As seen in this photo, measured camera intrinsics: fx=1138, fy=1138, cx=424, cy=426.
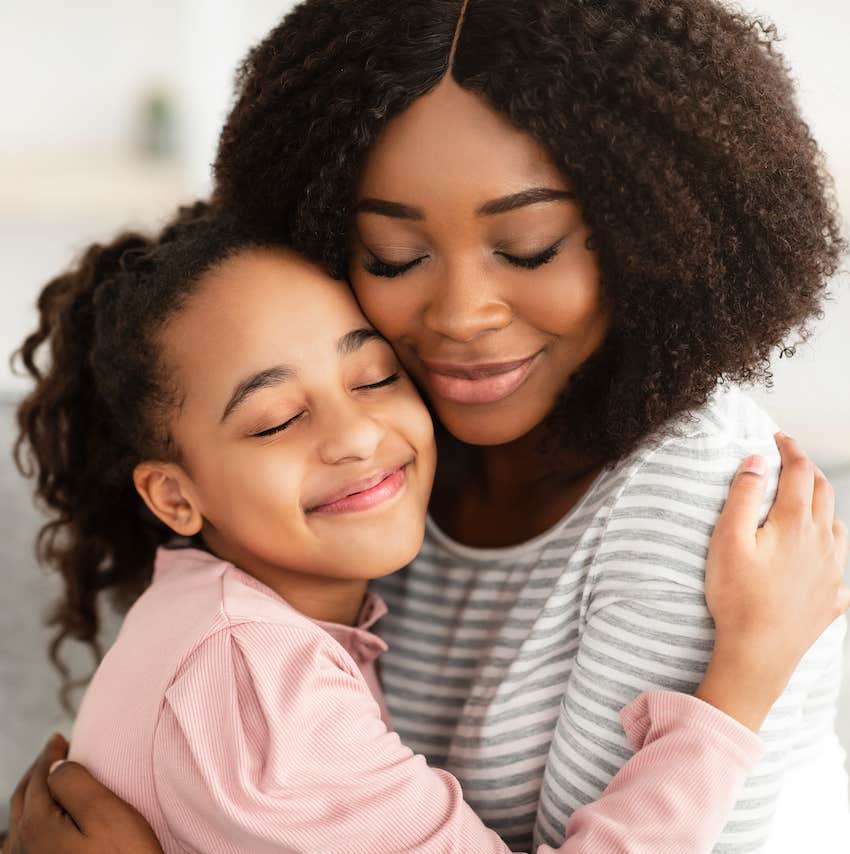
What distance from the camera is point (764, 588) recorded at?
3.50 feet

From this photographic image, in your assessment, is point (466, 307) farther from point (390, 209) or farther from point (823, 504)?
point (823, 504)

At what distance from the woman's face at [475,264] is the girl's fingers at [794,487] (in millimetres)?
240

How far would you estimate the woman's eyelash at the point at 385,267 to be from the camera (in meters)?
1.18

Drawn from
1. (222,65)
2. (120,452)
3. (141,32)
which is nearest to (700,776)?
(120,452)

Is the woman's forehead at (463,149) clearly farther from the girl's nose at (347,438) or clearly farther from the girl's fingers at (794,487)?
the girl's fingers at (794,487)

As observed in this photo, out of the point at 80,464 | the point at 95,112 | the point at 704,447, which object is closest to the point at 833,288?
the point at 704,447

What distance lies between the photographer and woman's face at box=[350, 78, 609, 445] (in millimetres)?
1074

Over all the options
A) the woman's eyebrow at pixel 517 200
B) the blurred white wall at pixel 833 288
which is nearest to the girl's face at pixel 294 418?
the woman's eyebrow at pixel 517 200

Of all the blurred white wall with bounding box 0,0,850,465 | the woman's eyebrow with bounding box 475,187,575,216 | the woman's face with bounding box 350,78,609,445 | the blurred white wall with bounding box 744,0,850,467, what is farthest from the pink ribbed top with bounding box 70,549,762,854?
the blurred white wall with bounding box 0,0,850,465

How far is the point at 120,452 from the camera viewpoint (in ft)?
4.75

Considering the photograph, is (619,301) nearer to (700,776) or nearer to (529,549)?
(529,549)

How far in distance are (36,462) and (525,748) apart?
80 centimetres

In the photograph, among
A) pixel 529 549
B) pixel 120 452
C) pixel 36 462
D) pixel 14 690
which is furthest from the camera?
pixel 14 690

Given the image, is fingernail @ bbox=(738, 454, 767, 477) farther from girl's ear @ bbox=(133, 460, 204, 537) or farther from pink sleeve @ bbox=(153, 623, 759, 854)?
girl's ear @ bbox=(133, 460, 204, 537)
